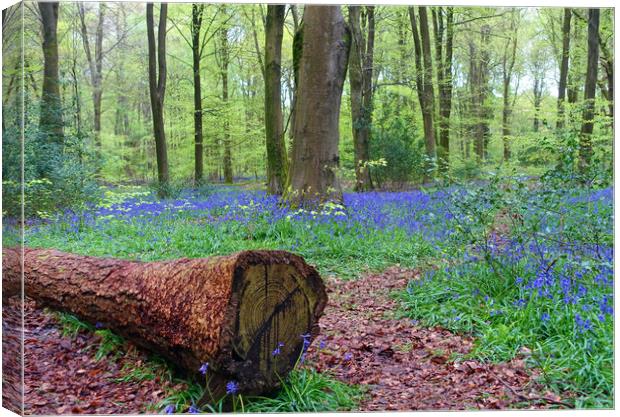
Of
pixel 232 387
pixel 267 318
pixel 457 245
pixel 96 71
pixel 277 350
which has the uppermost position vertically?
pixel 96 71

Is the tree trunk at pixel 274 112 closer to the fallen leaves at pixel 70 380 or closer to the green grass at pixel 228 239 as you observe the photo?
the green grass at pixel 228 239

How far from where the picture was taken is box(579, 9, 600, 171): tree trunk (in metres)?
3.26

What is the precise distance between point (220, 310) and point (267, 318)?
24 cm

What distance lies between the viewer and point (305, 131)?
398cm

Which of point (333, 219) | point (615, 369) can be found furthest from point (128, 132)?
point (615, 369)

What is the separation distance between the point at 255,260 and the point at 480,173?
2.16 meters

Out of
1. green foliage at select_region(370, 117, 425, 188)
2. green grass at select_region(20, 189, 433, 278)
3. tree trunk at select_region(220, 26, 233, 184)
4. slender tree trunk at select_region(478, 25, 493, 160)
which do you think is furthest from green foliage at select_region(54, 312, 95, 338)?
slender tree trunk at select_region(478, 25, 493, 160)

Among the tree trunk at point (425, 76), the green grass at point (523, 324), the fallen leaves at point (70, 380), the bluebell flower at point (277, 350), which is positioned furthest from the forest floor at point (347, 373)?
the tree trunk at point (425, 76)

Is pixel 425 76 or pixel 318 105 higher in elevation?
pixel 425 76

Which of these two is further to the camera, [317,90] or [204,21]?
[317,90]

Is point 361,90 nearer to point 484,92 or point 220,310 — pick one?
point 484,92

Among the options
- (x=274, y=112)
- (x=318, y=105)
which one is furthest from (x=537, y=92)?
(x=274, y=112)

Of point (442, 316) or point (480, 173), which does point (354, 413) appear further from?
point (480, 173)

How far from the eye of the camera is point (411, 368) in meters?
2.53
